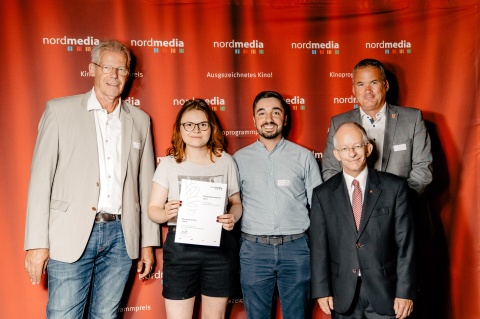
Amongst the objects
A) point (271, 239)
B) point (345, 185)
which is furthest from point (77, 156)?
point (345, 185)

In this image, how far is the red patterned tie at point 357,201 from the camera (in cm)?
251

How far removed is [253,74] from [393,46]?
123 centimetres

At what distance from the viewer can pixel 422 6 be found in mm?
3686

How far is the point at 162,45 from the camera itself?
135 inches

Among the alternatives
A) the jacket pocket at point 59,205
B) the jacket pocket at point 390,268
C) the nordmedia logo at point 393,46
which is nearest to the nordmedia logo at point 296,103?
the nordmedia logo at point 393,46

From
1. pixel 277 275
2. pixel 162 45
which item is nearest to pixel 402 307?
pixel 277 275

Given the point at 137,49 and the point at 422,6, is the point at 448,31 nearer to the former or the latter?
the point at 422,6

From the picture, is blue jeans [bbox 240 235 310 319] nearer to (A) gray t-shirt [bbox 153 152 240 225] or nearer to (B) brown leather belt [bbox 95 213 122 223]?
(A) gray t-shirt [bbox 153 152 240 225]

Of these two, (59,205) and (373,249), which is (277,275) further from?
(59,205)

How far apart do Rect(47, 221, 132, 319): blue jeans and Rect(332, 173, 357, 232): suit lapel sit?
4.69 ft

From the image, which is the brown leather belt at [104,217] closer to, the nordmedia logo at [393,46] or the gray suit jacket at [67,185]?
the gray suit jacket at [67,185]

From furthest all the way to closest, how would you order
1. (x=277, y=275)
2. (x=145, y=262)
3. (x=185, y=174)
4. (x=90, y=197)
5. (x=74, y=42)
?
(x=74, y=42)
(x=145, y=262)
(x=277, y=275)
(x=185, y=174)
(x=90, y=197)

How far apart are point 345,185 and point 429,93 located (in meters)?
1.64

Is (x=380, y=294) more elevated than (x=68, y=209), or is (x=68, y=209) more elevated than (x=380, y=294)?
(x=68, y=209)
